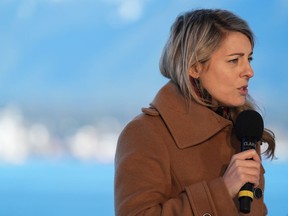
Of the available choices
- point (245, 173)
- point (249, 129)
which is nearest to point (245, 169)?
point (245, 173)

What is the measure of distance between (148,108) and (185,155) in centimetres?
14

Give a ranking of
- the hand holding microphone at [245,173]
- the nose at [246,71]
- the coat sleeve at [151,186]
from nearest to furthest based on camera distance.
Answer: the hand holding microphone at [245,173], the coat sleeve at [151,186], the nose at [246,71]

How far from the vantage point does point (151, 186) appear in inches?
52.2

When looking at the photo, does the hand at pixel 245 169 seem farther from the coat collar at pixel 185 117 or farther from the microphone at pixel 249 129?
the coat collar at pixel 185 117

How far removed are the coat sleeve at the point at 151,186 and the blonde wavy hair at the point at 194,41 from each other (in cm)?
15

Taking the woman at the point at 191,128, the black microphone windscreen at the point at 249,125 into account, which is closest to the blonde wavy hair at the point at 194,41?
the woman at the point at 191,128

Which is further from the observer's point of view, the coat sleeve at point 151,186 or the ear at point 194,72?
the ear at point 194,72

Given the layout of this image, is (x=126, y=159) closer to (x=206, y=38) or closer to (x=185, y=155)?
(x=185, y=155)

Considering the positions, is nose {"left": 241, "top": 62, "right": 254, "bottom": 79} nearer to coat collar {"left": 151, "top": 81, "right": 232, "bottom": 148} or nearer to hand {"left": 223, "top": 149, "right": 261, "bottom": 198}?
coat collar {"left": 151, "top": 81, "right": 232, "bottom": 148}

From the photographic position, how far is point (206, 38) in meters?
1.43

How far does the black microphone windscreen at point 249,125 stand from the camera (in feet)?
4.38

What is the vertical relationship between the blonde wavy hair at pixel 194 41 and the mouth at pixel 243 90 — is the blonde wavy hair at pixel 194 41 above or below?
above

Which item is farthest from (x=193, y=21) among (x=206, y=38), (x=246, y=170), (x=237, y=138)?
(x=246, y=170)

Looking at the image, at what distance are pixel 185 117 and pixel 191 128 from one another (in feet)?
0.09
